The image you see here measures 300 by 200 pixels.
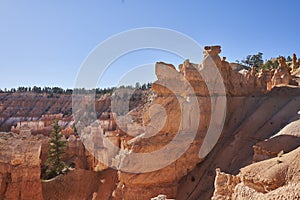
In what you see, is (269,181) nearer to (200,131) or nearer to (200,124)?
(200,131)

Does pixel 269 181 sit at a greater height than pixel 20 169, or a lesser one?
lesser

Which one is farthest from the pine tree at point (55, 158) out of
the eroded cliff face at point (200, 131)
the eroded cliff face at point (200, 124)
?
the eroded cliff face at point (200, 124)

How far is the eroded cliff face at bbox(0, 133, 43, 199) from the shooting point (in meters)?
21.0

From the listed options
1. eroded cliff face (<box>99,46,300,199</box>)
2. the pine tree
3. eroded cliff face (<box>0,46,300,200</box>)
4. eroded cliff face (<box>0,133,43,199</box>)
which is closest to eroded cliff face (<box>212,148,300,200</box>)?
eroded cliff face (<box>0,46,300,200</box>)

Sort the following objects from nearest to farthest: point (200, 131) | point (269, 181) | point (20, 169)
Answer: point (269, 181)
point (200, 131)
point (20, 169)

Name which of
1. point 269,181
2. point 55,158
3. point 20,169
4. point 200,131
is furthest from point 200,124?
point 55,158

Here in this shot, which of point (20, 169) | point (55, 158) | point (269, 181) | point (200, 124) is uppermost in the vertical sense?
point (200, 124)

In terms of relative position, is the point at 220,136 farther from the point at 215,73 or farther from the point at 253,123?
the point at 215,73

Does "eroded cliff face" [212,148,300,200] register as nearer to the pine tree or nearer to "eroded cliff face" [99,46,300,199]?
"eroded cliff face" [99,46,300,199]

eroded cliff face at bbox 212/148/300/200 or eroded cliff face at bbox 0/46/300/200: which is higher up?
eroded cliff face at bbox 0/46/300/200

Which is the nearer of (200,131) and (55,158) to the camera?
(200,131)

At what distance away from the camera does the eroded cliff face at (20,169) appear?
68.9ft

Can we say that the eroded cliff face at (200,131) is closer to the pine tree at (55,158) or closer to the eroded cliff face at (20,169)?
the eroded cliff face at (20,169)

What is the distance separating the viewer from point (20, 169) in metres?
21.3
